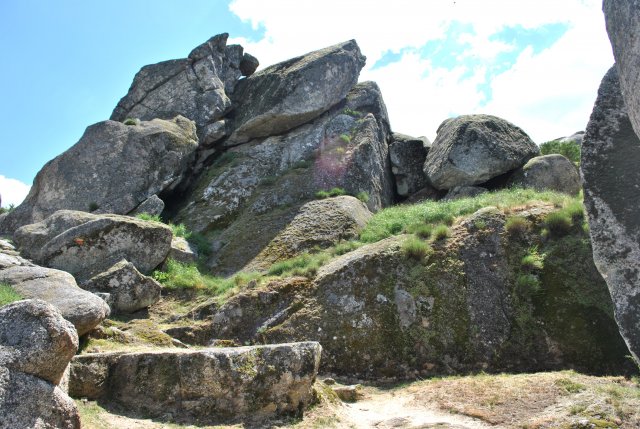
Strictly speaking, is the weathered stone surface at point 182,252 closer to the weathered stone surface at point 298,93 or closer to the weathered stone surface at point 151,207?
the weathered stone surface at point 151,207

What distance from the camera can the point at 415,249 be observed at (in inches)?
565

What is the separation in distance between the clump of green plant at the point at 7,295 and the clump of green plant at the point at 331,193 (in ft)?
41.8

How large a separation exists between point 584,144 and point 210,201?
61.1 ft

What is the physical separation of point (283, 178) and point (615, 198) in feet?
60.2

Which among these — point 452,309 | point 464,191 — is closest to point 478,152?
point 464,191

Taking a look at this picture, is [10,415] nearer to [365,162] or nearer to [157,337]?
[157,337]

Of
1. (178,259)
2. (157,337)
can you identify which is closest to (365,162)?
(178,259)

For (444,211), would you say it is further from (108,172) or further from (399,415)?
(108,172)

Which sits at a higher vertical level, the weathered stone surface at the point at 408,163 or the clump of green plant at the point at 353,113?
the clump of green plant at the point at 353,113

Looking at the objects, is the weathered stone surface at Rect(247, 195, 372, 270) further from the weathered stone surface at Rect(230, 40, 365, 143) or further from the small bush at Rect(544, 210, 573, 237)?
the weathered stone surface at Rect(230, 40, 365, 143)

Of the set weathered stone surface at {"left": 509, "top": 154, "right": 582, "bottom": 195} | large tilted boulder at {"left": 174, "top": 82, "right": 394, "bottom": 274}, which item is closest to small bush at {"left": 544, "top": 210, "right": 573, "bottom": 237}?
weathered stone surface at {"left": 509, "top": 154, "right": 582, "bottom": 195}

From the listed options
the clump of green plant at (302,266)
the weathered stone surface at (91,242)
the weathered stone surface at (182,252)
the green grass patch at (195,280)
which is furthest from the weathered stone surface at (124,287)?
the clump of green plant at (302,266)

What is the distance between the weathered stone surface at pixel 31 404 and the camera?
6.13m

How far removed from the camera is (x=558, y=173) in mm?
21875
